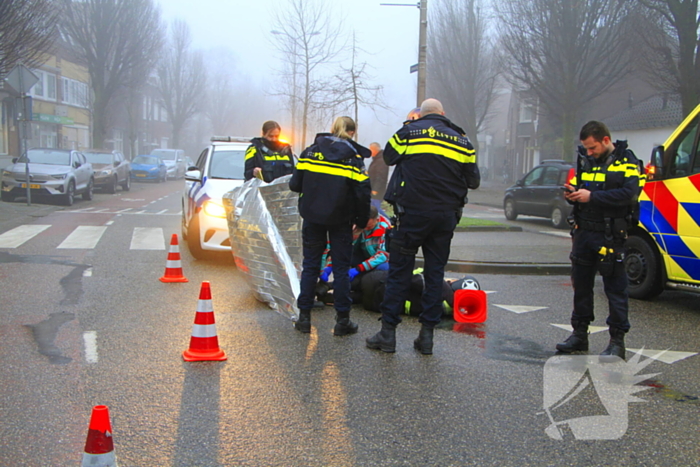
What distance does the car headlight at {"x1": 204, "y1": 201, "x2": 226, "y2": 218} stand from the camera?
9.57m

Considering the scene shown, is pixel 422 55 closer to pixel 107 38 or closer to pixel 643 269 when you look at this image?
pixel 643 269

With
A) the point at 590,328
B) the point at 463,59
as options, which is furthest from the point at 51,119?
the point at 590,328

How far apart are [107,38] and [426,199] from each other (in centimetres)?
3617

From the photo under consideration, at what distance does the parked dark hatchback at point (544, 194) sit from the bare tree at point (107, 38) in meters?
26.4

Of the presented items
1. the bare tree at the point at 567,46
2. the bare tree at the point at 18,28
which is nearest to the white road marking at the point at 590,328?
the bare tree at the point at 18,28

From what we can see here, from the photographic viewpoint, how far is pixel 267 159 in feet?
26.1

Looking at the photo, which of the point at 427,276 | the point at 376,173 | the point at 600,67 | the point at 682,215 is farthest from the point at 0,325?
the point at 600,67

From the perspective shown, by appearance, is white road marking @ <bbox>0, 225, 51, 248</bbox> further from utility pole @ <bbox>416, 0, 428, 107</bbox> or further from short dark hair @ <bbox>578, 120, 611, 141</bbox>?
short dark hair @ <bbox>578, 120, 611, 141</bbox>

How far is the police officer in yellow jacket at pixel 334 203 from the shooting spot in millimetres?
5602

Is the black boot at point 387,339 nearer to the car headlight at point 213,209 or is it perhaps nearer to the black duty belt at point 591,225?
the black duty belt at point 591,225

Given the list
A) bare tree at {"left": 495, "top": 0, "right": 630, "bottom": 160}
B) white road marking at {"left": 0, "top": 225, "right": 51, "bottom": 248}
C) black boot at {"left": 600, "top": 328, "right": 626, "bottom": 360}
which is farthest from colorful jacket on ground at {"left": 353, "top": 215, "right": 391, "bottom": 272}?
bare tree at {"left": 495, "top": 0, "right": 630, "bottom": 160}

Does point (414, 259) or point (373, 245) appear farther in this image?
point (373, 245)

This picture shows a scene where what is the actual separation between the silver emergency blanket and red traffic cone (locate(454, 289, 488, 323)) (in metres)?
1.50

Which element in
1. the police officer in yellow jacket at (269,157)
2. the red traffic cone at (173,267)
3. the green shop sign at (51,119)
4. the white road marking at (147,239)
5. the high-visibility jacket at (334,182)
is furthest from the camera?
the green shop sign at (51,119)
